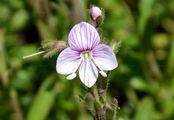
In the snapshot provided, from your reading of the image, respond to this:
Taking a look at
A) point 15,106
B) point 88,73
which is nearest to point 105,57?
point 88,73

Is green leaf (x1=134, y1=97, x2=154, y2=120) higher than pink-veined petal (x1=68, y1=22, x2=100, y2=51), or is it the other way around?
pink-veined petal (x1=68, y1=22, x2=100, y2=51)

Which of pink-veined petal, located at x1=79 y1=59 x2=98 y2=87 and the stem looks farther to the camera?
the stem

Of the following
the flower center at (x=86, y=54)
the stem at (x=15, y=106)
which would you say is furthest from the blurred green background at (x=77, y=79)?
the flower center at (x=86, y=54)

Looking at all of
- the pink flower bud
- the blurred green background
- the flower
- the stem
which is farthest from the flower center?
the stem

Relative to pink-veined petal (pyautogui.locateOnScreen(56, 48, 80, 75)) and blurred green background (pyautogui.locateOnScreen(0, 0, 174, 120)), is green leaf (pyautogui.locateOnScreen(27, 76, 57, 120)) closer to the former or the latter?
blurred green background (pyautogui.locateOnScreen(0, 0, 174, 120))

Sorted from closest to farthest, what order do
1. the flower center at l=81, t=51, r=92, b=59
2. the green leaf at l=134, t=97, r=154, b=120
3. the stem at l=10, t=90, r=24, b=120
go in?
the flower center at l=81, t=51, r=92, b=59 < the green leaf at l=134, t=97, r=154, b=120 < the stem at l=10, t=90, r=24, b=120

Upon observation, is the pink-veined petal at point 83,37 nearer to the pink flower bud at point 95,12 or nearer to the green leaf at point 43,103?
the pink flower bud at point 95,12
